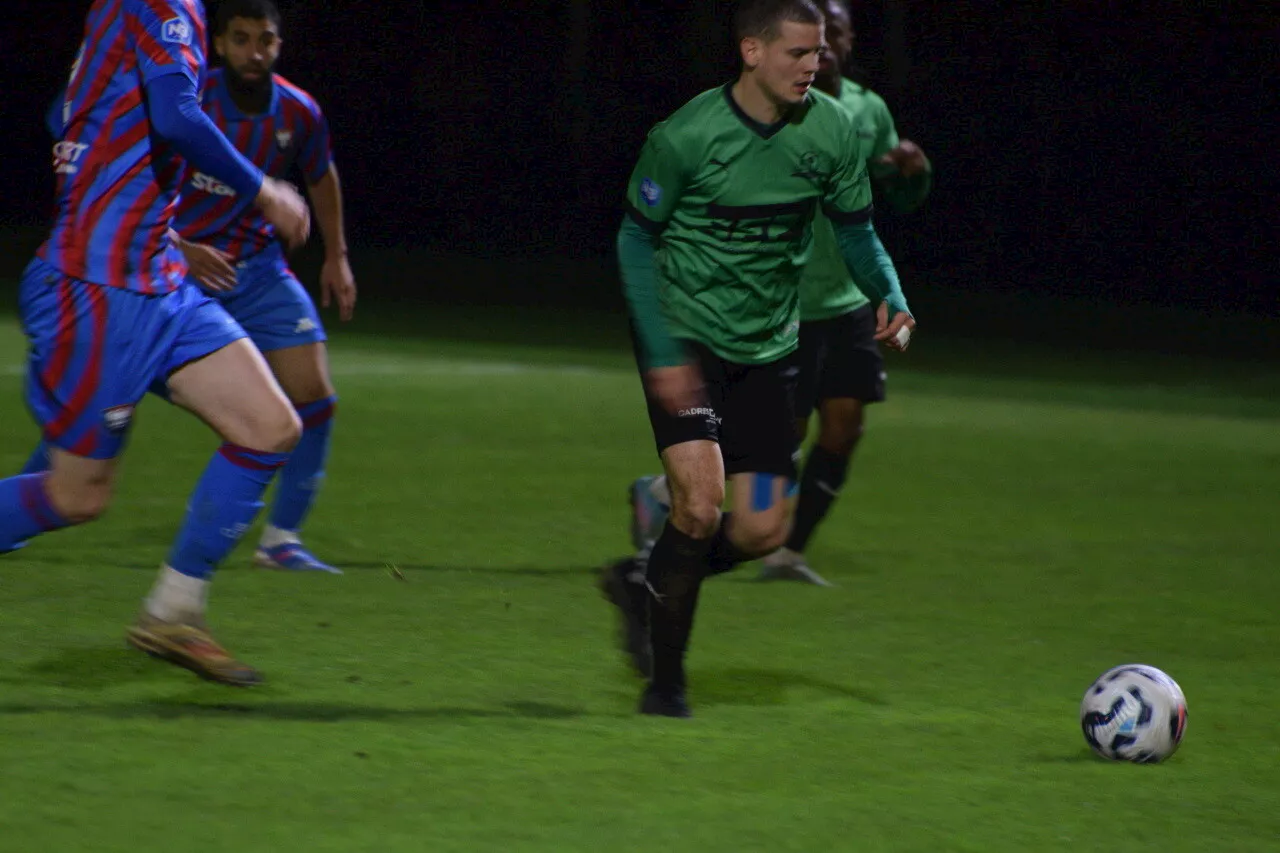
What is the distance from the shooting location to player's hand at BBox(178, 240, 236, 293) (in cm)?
586

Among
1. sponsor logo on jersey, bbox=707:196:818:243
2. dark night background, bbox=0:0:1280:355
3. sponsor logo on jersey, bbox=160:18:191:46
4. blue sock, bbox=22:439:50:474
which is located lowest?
dark night background, bbox=0:0:1280:355

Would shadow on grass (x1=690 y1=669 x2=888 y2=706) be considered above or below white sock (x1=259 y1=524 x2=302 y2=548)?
above

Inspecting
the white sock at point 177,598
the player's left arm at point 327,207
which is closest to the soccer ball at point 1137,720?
the white sock at point 177,598

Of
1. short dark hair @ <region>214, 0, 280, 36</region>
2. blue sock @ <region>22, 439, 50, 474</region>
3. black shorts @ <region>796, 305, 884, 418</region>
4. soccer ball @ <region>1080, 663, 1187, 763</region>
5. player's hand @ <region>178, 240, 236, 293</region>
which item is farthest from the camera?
black shorts @ <region>796, 305, 884, 418</region>

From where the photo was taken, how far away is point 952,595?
7.52m

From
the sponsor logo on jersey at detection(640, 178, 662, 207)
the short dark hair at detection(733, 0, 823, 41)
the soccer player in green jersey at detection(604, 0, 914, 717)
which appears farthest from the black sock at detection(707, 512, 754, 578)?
the short dark hair at detection(733, 0, 823, 41)

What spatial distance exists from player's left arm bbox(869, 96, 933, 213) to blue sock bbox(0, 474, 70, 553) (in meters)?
3.15

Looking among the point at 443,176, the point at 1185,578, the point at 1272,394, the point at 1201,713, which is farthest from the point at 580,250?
the point at 1201,713

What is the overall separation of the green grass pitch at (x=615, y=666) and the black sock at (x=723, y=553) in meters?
0.33

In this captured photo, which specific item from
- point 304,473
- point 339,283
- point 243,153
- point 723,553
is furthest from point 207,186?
point 723,553

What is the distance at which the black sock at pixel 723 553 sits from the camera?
568 cm

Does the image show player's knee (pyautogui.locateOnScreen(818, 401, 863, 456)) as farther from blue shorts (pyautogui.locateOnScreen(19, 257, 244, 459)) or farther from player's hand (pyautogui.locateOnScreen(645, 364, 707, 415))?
blue shorts (pyautogui.locateOnScreen(19, 257, 244, 459))

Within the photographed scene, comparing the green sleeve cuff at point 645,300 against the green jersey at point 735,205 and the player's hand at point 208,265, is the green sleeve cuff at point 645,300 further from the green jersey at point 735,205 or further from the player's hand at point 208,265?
the player's hand at point 208,265

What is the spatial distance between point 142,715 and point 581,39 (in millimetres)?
19288
